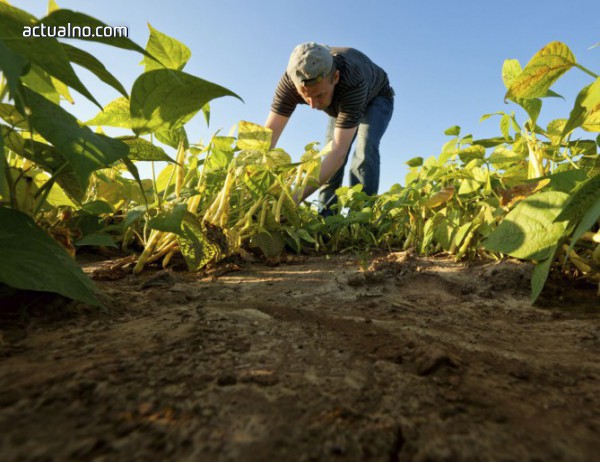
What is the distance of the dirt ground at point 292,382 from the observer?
0.33m

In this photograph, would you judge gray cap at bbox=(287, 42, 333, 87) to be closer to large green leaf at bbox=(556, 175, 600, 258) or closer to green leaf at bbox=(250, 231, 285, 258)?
Answer: green leaf at bbox=(250, 231, 285, 258)

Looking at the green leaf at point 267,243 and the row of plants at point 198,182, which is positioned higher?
the row of plants at point 198,182

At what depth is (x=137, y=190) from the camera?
1.61m

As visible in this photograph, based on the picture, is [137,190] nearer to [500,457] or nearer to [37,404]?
[37,404]

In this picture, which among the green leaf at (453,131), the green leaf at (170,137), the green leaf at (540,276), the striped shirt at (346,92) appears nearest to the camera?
the green leaf at (540,276)

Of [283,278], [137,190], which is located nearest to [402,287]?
[283,278]

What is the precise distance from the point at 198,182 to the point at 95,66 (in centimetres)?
69

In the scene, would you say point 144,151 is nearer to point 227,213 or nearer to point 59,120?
point 59,120

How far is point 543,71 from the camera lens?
3.19ft

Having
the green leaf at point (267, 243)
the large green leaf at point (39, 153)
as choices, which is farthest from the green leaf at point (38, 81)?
the green leaf at point (267, 243)

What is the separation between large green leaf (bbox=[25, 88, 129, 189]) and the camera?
0.60 metres

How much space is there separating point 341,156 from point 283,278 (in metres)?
1.89

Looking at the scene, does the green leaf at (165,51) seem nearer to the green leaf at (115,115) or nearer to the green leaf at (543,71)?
the green leaf at (115,115)

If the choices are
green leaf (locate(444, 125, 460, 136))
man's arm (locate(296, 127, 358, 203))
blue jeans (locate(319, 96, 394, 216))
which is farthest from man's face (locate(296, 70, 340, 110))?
green leaf (locate(444, 125, 460, 136))
